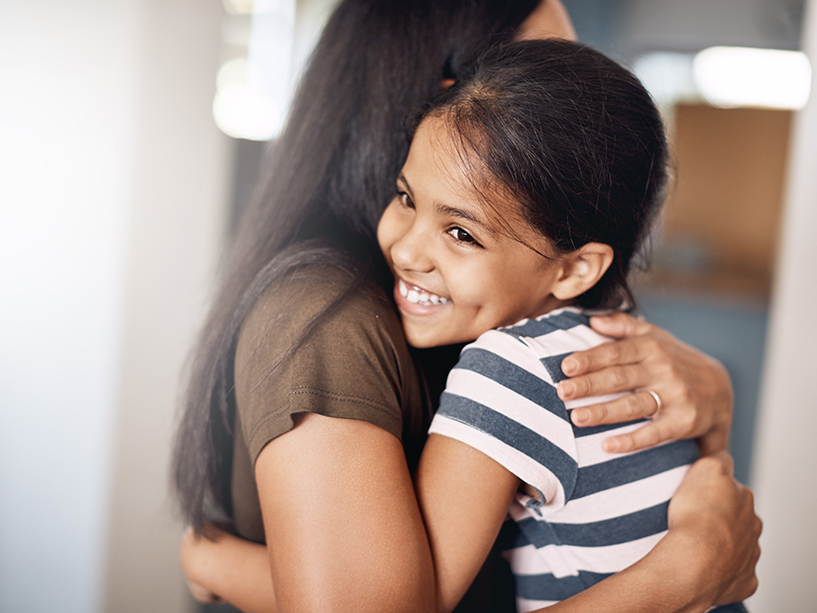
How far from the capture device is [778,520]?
1.37m

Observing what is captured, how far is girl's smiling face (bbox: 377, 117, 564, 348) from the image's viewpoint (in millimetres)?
610

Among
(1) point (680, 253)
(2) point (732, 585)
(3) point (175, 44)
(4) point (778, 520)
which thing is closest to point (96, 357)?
(3) point (175, 44)

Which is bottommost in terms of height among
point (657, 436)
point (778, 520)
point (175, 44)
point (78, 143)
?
point (778, 520)

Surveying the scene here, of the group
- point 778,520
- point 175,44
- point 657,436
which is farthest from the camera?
point 778,520

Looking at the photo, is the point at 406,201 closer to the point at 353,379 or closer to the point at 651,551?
the point at 353,379

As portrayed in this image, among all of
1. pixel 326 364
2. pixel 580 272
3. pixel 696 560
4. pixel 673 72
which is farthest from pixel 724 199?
pixel 326 364

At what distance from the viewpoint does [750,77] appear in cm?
268

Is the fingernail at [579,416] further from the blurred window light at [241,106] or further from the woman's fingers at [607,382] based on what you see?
the blurred window light at [241,106]

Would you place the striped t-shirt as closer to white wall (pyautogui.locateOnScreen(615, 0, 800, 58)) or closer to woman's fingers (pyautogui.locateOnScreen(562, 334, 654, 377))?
woman's fingers (pyautogui.locateOnScreen(562, 334, 654, 377))

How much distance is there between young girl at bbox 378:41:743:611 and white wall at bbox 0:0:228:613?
74 centimetres

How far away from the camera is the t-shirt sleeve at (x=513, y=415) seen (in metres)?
0.53

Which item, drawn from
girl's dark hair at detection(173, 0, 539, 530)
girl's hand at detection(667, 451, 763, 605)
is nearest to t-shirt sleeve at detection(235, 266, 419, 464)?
girl's dark hair at detection(173, 0, 539, 530)

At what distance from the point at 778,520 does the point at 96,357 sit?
156 centimetres

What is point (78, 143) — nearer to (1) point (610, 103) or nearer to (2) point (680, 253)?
(1) point (610, 103)
